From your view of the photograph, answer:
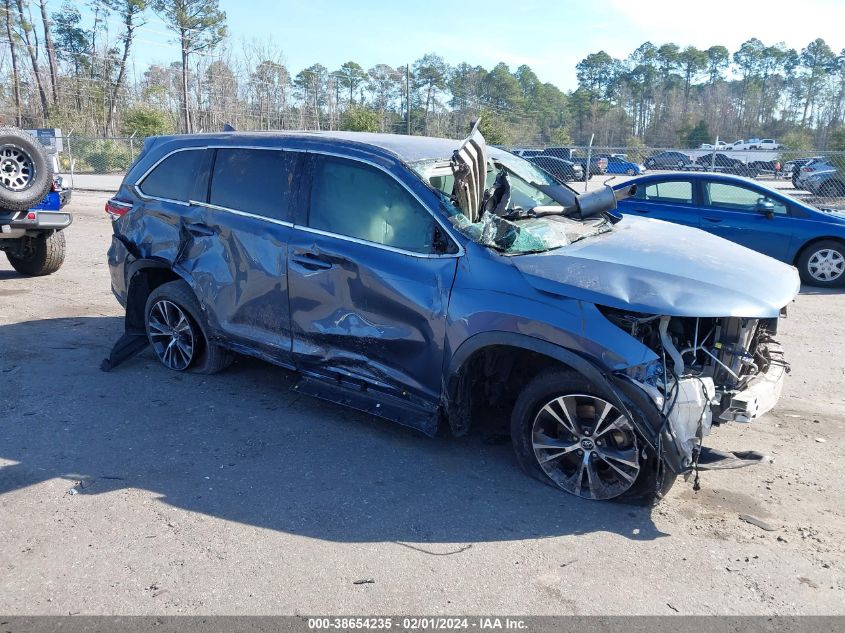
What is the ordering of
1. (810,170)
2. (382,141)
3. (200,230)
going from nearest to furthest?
(382,141)
(200,230)
(810,170)

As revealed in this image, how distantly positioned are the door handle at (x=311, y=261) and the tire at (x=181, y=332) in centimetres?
118

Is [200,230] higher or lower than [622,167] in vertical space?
lower

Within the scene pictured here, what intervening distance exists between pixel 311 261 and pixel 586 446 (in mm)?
2107

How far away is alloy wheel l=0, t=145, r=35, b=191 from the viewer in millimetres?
8039

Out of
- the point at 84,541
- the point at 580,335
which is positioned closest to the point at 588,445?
the point at 580,335

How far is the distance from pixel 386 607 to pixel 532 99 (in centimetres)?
8411

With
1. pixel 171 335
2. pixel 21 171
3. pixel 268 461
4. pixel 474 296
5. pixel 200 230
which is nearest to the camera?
pixel 474 296

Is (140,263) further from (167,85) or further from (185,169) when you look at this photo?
(167,85)

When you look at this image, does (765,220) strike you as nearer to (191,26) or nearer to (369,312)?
(369,312)

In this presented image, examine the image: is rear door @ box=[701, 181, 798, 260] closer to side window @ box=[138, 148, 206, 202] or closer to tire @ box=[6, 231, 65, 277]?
side window @ box=[138, 148, 206, 202]

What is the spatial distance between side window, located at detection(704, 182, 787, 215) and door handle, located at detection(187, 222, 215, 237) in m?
7.38

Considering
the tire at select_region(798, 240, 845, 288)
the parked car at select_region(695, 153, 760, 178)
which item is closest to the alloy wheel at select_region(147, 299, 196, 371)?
the tire at select_region(798, 240, 845, 288)

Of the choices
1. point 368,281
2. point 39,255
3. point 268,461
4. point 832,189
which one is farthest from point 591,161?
point 268,461

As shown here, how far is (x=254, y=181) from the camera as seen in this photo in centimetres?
508
